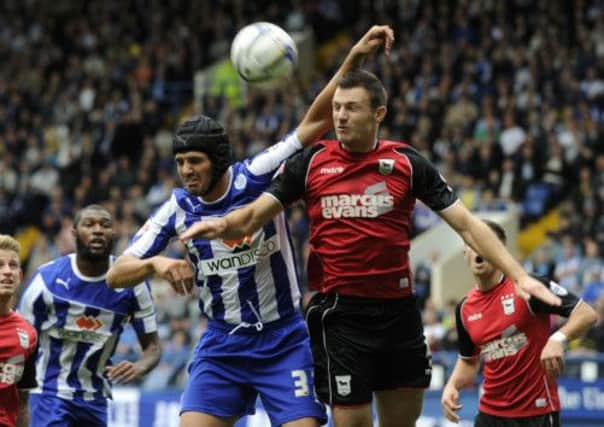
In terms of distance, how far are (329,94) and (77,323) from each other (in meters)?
2.62

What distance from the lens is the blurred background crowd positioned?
17.9 metres

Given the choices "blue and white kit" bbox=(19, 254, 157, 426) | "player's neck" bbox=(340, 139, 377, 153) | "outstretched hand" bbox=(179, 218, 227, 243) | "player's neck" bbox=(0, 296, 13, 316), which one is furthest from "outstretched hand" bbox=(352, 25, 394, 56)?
"blue and white kit" bbox=(19, 254, 157, 426)

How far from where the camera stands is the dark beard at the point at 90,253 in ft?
29.3

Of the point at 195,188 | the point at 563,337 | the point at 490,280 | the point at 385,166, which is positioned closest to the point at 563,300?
the point at 563,337

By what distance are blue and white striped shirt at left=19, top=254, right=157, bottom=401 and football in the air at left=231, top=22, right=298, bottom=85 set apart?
1804 millimetres

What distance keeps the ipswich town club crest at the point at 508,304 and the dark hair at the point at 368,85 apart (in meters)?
1.76

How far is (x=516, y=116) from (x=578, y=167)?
180cm

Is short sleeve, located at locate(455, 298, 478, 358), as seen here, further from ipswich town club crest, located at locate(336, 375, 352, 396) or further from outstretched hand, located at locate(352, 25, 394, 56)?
outstretched hand, located at locate(352, 25, 394, 56)

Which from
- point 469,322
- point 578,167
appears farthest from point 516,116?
point 469,322

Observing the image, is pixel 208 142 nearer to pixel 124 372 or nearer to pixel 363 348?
pixel 363 348

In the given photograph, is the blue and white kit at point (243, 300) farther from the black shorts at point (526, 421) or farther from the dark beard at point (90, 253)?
the dark beard at point (90, 253)

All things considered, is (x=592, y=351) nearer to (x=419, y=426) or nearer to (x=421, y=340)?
(x=419, y=426)

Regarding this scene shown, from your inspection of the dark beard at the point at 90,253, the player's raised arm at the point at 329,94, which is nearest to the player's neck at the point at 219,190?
the player's raised arm at the point at 329,94

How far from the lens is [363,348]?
700cm
